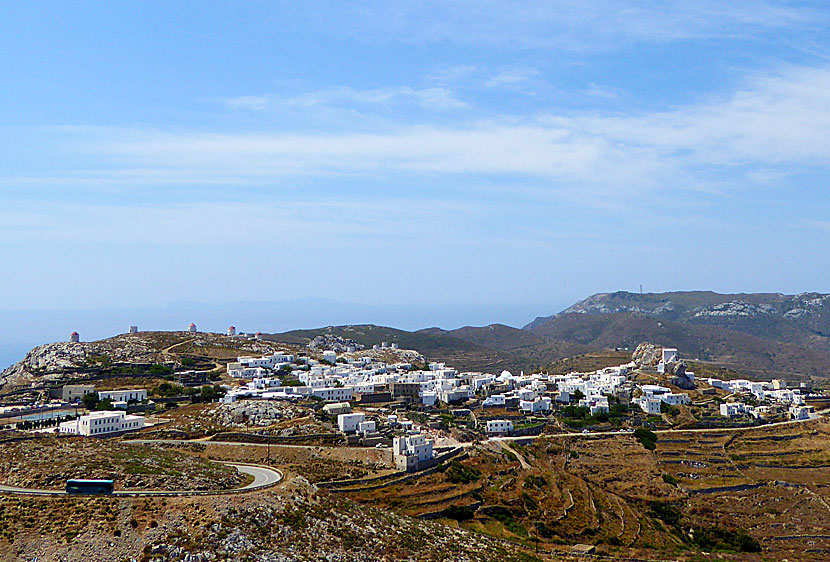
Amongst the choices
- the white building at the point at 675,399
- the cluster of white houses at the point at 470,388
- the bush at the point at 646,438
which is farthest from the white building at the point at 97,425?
the white building at the point at 675,399

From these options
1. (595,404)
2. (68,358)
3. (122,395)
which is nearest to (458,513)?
(595,404)

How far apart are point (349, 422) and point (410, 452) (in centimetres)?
960

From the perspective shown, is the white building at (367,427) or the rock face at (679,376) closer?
the white building at (367,427)

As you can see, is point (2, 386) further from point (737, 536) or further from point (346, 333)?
point (346, 333)

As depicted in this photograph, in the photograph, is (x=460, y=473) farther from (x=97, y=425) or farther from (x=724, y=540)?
(x=97, y=425)

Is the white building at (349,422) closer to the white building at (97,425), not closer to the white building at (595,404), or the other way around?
the white building at (97,425)

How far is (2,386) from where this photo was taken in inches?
3086

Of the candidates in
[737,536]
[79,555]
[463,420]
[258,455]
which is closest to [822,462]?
[737,536]

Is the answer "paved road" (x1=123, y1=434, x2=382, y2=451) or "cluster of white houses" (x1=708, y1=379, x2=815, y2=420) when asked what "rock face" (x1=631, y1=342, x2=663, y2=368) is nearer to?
"cluster of white houses" (x1=708, y1=379, x2=815, y2=420)

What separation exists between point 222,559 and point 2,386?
6315 cm

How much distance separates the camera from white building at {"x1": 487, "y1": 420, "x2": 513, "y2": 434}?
2606 inches

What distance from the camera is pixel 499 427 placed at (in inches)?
2616

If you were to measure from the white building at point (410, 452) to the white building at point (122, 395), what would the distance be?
29.7m

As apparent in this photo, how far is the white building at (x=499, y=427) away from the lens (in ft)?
217
